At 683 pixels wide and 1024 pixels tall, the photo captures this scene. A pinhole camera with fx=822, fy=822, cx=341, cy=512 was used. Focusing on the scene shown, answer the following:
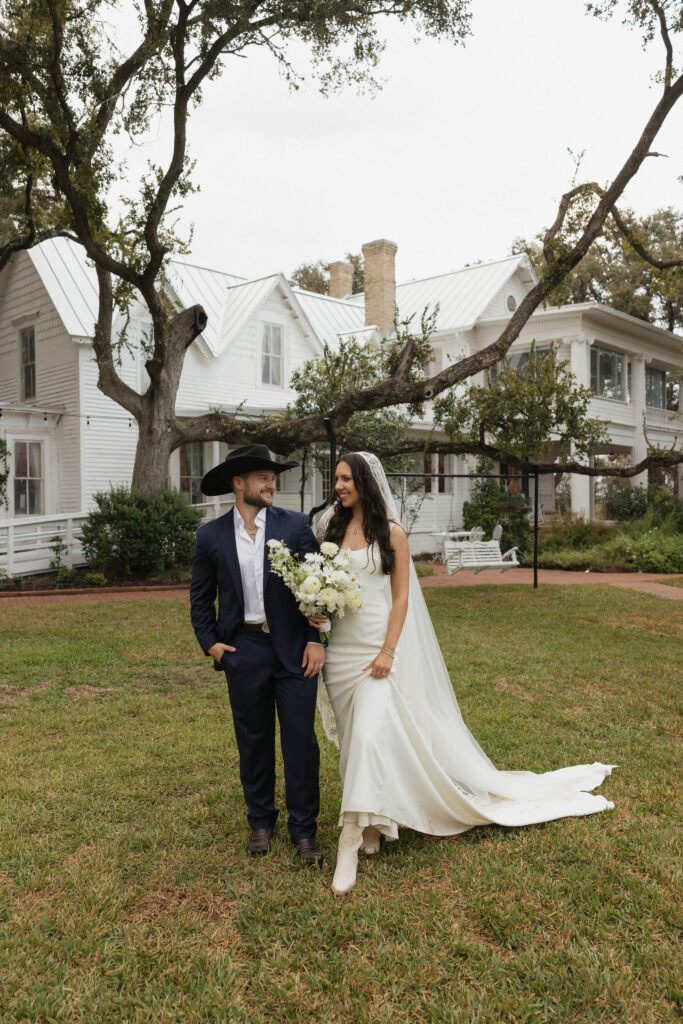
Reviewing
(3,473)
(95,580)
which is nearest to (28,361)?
(3,473)

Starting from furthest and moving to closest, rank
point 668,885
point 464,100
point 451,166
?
point 451,166
point 464,100
point 668,885

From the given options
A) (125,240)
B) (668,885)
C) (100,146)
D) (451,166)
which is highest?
(451,166)

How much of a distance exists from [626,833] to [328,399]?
15.3 metres

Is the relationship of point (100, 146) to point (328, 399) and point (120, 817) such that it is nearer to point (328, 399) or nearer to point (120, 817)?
point (328, 399)

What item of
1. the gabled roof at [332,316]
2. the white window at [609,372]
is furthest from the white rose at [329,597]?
the white window at [609,372]

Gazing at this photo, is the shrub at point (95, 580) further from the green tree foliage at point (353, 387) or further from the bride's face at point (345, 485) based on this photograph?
the bride's face at point (345, 485)

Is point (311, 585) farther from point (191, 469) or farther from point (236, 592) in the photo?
point (191, 469)

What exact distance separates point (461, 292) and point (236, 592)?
80.2 ft

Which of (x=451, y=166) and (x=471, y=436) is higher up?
(x=451, y=166)

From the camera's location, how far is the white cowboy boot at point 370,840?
4273mm

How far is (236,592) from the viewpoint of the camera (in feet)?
13.8

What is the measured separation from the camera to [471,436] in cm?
1505

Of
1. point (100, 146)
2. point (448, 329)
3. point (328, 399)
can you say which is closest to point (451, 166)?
point (448, 329)

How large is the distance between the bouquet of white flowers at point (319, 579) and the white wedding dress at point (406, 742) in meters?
0.21
